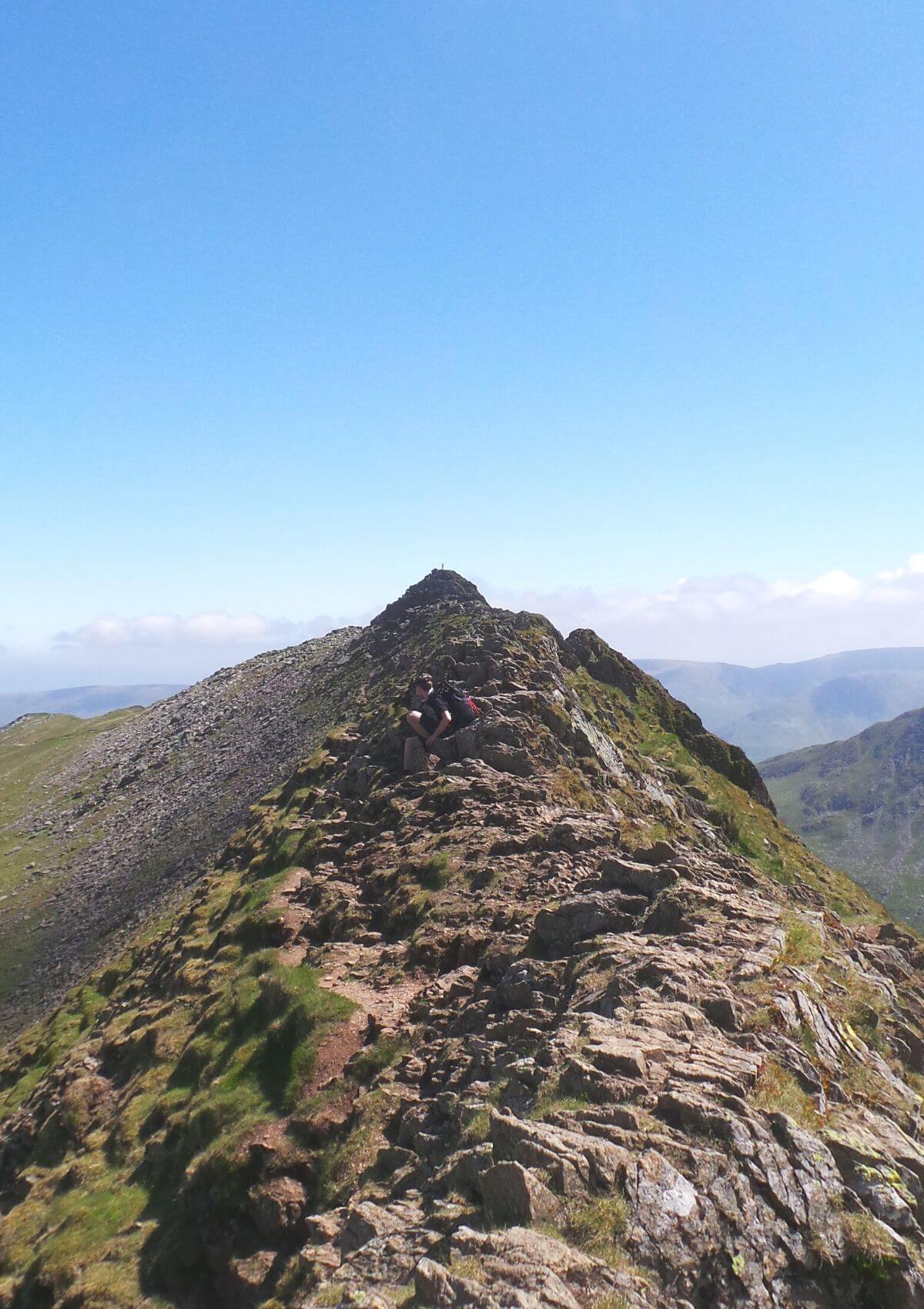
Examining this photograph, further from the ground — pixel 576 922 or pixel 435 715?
pixel 435 715

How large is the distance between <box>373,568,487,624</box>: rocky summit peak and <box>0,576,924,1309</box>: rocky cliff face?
55137 millimetres

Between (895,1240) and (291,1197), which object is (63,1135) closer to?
(291,1197)

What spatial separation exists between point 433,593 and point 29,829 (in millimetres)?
52208

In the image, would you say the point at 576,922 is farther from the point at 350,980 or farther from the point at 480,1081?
the point at 350,980

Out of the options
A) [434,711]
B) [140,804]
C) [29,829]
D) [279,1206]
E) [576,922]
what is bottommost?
[29,829]

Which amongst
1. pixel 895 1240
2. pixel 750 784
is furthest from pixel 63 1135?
pixel 750 784

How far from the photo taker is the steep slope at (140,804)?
1953 inches

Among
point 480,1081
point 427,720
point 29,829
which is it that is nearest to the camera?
point 480,1081

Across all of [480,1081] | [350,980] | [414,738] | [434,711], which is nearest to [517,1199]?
[480,1081]

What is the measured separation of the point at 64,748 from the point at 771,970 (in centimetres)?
11694

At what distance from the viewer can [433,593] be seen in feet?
305

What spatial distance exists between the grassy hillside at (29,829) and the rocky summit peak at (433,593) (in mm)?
42929

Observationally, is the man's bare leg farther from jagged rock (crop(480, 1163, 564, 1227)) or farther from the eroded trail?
jagged rock (crop(480, 1163, 564, 1227))

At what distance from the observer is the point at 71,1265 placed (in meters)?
15.9
